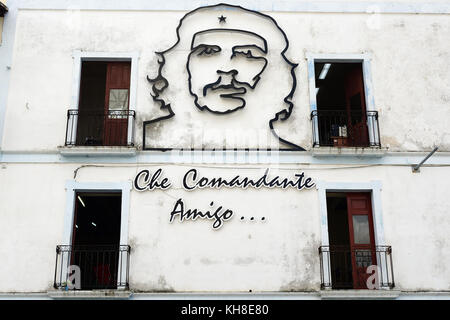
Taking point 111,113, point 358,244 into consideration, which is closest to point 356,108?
point 358,244

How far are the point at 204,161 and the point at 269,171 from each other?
1.64 m

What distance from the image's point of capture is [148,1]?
1534cm

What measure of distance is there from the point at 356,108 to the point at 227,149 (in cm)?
394

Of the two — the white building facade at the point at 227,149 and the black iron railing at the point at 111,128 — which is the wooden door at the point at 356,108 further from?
the black iron railing at the point at 111,128

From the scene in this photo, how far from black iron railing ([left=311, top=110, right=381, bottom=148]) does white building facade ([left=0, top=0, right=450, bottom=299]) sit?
0.19 feet

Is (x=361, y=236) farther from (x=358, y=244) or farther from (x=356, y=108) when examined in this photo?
(x=356, y=108)

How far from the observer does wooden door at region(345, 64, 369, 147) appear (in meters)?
14.6

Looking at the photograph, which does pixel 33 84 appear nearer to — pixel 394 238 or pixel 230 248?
pixel 230 248

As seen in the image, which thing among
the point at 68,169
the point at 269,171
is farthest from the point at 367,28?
the point at 68,169

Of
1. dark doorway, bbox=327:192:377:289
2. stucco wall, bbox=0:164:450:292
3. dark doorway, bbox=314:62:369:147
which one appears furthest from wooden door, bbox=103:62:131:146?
dark doorway, bbox=327:192:377:289

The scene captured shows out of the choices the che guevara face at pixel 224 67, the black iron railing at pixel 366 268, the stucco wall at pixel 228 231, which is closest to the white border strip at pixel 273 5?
the che guevara face at pixel 224 67

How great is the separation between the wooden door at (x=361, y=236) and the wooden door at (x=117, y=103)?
19.8ft

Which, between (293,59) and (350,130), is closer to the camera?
(350,130)

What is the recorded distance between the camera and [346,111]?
1448 centimetres
